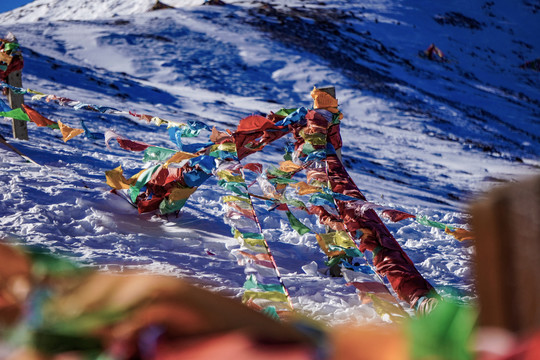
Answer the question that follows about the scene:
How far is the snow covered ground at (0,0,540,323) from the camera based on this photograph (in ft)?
13.1

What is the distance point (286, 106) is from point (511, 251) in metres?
11.8

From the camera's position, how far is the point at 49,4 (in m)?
36.5

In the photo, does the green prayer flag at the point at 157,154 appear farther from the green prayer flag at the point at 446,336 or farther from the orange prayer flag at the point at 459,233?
the green prayer flag at the point at 446,336

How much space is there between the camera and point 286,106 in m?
12.2

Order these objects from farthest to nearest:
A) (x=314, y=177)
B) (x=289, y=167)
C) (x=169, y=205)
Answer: (x=169, y=205)
(x=289, y=167)
(x=314, y=177)

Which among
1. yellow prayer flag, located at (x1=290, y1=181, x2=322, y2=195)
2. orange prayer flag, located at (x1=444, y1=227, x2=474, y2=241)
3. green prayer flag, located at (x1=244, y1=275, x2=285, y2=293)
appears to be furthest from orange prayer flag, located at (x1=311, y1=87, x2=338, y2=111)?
green prayer flag, located at (x1=244, y1=275, x2=285, y2=293)

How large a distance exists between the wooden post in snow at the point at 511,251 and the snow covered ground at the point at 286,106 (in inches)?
8.2

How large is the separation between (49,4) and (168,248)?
3791 centimetres

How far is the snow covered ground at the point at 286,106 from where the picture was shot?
3996mm

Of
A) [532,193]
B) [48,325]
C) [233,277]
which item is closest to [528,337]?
[532,193]

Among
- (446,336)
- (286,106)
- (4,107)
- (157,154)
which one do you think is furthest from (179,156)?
(286,106)

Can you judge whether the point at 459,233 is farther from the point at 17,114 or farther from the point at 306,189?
the point at 17,114

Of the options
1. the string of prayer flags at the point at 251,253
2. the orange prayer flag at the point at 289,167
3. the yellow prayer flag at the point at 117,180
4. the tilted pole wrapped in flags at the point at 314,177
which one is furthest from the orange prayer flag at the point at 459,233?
the yellow prayer flag at the point at 117,180

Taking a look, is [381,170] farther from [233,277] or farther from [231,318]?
[231,318]
